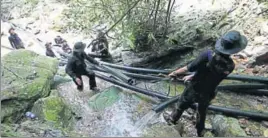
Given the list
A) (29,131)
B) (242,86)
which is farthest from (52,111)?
(242,86)

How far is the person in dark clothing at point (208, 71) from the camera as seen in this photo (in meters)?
3.19

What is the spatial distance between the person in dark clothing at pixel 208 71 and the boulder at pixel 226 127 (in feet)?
0.62

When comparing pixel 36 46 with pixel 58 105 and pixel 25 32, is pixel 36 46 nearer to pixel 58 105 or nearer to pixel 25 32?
pixel 25 32

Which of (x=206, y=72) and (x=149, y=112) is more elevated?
(x=206, y=72)

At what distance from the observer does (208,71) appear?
135 inches

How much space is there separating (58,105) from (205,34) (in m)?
3.43

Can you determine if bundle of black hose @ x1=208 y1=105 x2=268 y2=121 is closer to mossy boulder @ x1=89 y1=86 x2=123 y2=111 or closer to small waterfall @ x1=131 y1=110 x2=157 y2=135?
small waterfall @ x1=131 y1=110 x2=157 y2=135

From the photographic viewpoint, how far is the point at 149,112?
455 centimetres

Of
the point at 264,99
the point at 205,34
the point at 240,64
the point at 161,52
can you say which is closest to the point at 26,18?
the point at 161,52

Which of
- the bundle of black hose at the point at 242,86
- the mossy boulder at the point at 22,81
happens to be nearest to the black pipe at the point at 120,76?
the mossy boulder at the point at 22,81

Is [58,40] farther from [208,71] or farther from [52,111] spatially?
[208,71]

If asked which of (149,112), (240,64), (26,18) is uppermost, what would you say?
(26,18)

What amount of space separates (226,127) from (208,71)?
34.2 inches

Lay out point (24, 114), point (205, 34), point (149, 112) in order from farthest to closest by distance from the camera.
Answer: point (205, 34)
point (149, 112)
point (24, 114)
